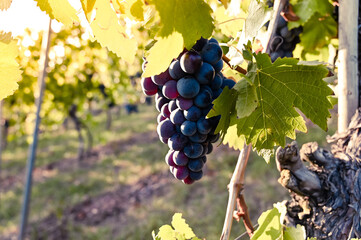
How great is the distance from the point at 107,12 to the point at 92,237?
396 centimetres

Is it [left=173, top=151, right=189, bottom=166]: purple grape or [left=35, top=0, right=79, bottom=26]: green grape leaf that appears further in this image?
[left=173, top=151, right=189, bottom=166]: purple grape

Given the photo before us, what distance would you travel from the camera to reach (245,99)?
59 centimetres

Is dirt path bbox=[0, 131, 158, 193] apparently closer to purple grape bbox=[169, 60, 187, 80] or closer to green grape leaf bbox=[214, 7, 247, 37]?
green grape leaf bbox=[214, 7, 247, 37]

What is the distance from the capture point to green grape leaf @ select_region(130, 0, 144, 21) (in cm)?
55

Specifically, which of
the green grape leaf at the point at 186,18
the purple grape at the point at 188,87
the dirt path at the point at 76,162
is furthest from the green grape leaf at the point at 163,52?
the dirt path at the point at 76,162

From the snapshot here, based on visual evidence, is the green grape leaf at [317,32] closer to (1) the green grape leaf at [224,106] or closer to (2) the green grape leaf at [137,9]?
(1) the green grape leaf at [224,106]

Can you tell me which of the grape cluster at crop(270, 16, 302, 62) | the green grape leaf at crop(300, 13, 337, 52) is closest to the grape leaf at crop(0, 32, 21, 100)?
the grape cluster at crop(270, 16, 302, 62)

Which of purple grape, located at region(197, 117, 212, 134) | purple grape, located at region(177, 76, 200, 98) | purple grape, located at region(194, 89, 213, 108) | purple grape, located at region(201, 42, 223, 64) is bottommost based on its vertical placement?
purple grape, located at region(197, 117, 212, 134)

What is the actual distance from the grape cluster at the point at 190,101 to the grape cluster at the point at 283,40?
47 cm

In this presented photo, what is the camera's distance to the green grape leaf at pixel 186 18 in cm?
50

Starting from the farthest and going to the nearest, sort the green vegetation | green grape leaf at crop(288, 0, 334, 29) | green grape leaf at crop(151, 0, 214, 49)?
the green vegetation, green grape leaf at crop(288, 0, 334, 29), green grape leaf at crop(151, 0, 214, 49)

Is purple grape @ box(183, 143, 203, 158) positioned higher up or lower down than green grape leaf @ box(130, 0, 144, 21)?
lower down

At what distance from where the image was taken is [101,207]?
4.94 meters

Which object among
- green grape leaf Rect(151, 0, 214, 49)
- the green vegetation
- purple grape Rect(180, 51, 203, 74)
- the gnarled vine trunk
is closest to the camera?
green grape leaf Rect(151, 0, 214, 49)
